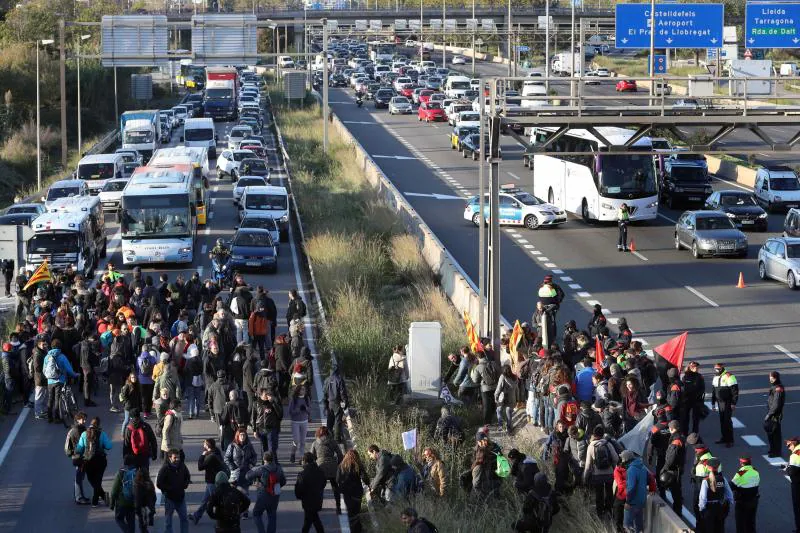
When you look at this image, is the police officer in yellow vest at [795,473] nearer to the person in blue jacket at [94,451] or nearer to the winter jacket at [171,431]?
the winter jacket at [171,431]

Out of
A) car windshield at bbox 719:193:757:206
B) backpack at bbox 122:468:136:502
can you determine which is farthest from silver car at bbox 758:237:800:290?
backpack at bbox 122:468:136:502

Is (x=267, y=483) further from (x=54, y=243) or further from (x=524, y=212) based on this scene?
(x=524, y=212)

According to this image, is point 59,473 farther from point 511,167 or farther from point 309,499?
point 511,167

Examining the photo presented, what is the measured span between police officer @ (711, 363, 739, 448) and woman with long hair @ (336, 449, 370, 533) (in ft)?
20.4

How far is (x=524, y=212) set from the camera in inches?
1650

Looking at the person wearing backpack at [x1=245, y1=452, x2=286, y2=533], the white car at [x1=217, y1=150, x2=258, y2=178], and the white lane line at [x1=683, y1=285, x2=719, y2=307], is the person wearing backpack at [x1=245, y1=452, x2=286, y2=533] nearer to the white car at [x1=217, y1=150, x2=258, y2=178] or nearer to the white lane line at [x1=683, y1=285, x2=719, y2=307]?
the white lane line at [x1=683, y1=285, x2=719, y2=307]

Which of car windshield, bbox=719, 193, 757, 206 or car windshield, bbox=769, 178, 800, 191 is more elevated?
car windshield, bbox=769, 178, 800, 191

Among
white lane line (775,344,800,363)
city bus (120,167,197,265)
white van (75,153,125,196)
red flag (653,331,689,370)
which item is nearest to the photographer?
red flag (653,331,689,370)

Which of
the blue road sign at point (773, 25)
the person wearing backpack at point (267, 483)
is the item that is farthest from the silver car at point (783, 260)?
the blue road sign at point (773, 25)

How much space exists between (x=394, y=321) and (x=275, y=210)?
1441 cm

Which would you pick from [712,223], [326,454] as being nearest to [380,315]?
[326,454]

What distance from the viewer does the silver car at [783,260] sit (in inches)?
1243

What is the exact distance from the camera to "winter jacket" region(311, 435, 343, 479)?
16.1 m

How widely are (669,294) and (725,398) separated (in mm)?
12534
